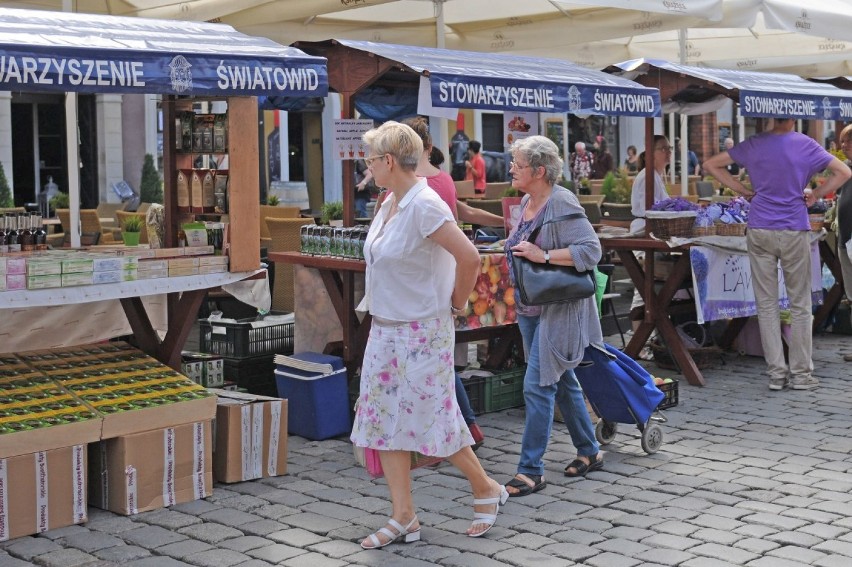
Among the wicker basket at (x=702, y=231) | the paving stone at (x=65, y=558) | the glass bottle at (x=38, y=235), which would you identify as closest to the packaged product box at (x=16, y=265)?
the glass bottle at (x=38, y=235)

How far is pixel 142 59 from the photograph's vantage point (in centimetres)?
563

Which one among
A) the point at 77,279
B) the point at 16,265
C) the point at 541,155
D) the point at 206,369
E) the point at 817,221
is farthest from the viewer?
the point at 817,221

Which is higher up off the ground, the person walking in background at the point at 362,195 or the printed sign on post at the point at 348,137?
the printed sign on post at the point at 348,137

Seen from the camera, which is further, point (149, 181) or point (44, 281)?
point (149, 181)

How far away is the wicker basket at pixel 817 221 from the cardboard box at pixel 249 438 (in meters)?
5.29

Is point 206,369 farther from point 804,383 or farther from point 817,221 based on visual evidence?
point 817,221

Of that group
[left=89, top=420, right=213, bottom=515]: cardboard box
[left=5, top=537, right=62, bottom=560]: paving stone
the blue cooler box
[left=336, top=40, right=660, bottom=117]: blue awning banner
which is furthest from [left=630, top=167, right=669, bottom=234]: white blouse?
[left=5, top=537, right=62, bottom=560]: paving stone

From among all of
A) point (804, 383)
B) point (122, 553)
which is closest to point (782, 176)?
point (804, 383)

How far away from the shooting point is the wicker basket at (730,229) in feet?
28.9

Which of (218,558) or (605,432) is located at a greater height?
(605,432)

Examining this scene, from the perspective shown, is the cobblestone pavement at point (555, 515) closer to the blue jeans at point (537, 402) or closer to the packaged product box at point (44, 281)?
the blue jeans at point (537, 402)

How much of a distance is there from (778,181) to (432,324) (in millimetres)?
4199

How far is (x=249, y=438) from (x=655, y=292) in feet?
12.6

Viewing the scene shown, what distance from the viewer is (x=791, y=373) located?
28.4 ft
